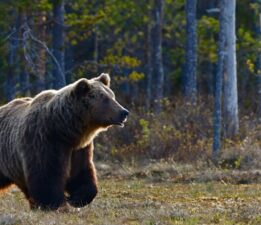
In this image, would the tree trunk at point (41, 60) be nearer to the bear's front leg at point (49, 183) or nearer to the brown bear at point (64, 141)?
the brown bear at point (64, 141)

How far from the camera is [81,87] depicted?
1053 centimetres

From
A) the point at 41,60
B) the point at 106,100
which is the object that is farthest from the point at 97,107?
the point at 41,60

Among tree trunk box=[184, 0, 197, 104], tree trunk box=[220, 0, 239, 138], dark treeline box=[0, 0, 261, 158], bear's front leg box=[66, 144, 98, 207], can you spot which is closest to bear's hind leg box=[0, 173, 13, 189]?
bear's front leg box=[66, 144, 98, 207]

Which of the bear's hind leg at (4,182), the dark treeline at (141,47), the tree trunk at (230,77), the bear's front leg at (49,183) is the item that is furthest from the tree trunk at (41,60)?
the bear's front leg at (49,183)

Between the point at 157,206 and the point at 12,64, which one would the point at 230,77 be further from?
the point at 157,206

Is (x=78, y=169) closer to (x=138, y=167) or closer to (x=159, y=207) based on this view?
(x=159, y=207)

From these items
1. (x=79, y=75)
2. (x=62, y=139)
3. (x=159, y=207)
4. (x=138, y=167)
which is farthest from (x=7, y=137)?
(x=79, y=75)

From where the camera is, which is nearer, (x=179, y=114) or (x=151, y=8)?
(x=179, y=114)

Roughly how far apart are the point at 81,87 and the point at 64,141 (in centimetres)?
63

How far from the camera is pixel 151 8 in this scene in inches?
1342

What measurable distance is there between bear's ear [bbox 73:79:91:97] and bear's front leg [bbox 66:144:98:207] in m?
0.64

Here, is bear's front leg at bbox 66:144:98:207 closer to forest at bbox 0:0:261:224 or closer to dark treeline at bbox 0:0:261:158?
forest at bbox 0:0:261:224

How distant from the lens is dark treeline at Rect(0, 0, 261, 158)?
2112 cm

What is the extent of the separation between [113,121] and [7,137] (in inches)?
54.7
